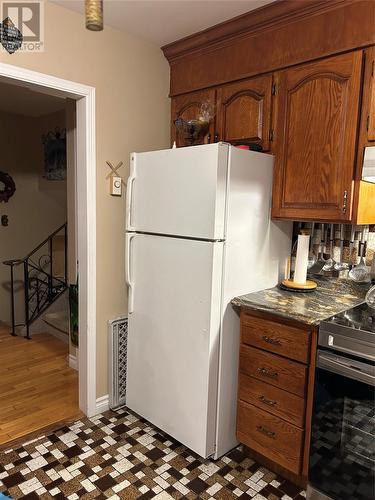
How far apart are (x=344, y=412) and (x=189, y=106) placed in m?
2.10

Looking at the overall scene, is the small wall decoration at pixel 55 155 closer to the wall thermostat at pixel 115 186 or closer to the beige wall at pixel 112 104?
the beige wall at pixel 112 104

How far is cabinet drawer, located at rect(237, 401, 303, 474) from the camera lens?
1.89 m

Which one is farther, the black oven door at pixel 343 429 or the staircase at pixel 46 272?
the staircase at pixel 46 272

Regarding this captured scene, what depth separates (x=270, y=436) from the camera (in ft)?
6.57

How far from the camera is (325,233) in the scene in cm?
243

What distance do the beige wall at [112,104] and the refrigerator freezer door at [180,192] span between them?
0.62ft

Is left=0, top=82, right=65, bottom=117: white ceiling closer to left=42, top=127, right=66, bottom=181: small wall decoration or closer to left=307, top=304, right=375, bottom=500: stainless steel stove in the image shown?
left=42, top=127, right=66, bottom=181: small wall decoration

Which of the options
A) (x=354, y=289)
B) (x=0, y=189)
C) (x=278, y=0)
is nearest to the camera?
(x=278, y=0)

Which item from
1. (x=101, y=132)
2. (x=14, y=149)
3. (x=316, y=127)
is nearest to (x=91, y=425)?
(x=101, y=132)

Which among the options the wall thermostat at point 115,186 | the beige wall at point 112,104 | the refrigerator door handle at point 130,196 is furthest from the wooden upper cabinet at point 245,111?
the wall thermostat at point 115,186

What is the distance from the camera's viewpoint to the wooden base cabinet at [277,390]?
185 cm

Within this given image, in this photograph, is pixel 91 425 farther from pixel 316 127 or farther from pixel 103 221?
pixel 316 127

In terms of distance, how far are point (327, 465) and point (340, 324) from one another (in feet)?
2.17

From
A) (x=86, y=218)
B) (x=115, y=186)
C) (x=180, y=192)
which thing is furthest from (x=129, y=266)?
(x=180, y=192)
